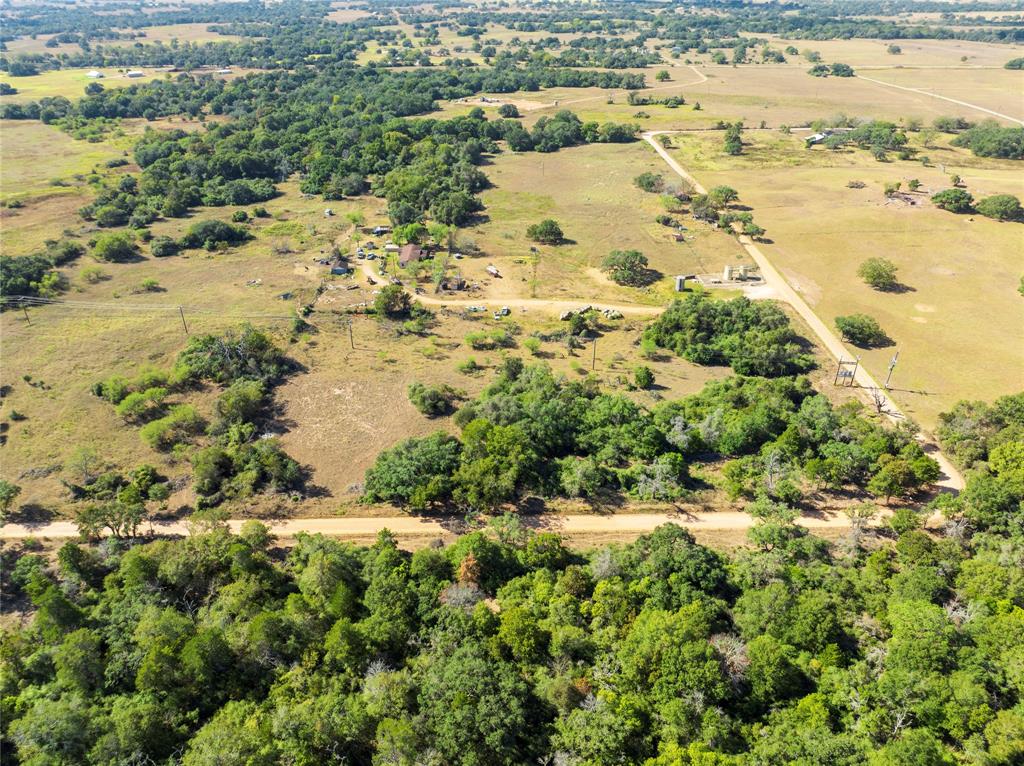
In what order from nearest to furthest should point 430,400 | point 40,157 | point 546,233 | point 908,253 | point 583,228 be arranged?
point 430,400 → point 908,253 → point 546,233 → point 583,228 → point 40,157

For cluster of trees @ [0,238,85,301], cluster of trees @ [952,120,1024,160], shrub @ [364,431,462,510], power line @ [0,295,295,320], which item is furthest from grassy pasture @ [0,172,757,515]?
cluster of trees @ [952,120,1024,160]

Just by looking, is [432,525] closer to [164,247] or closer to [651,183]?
[164,247]

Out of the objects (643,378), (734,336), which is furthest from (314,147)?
(734,336)

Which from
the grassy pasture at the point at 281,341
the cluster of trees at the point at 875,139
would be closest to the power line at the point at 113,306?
the grassy pasture at the point at 281,341

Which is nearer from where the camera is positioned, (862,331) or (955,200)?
(862,331)

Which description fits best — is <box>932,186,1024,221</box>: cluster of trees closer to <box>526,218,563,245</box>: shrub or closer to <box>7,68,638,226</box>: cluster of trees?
<box>526,218,563,245</box>: shrub

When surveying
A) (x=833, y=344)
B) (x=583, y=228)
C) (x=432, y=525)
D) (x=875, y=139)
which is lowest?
(x=432, y=525)

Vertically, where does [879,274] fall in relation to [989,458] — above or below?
above

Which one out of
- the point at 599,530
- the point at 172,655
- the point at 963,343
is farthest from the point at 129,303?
the point at 963,343
